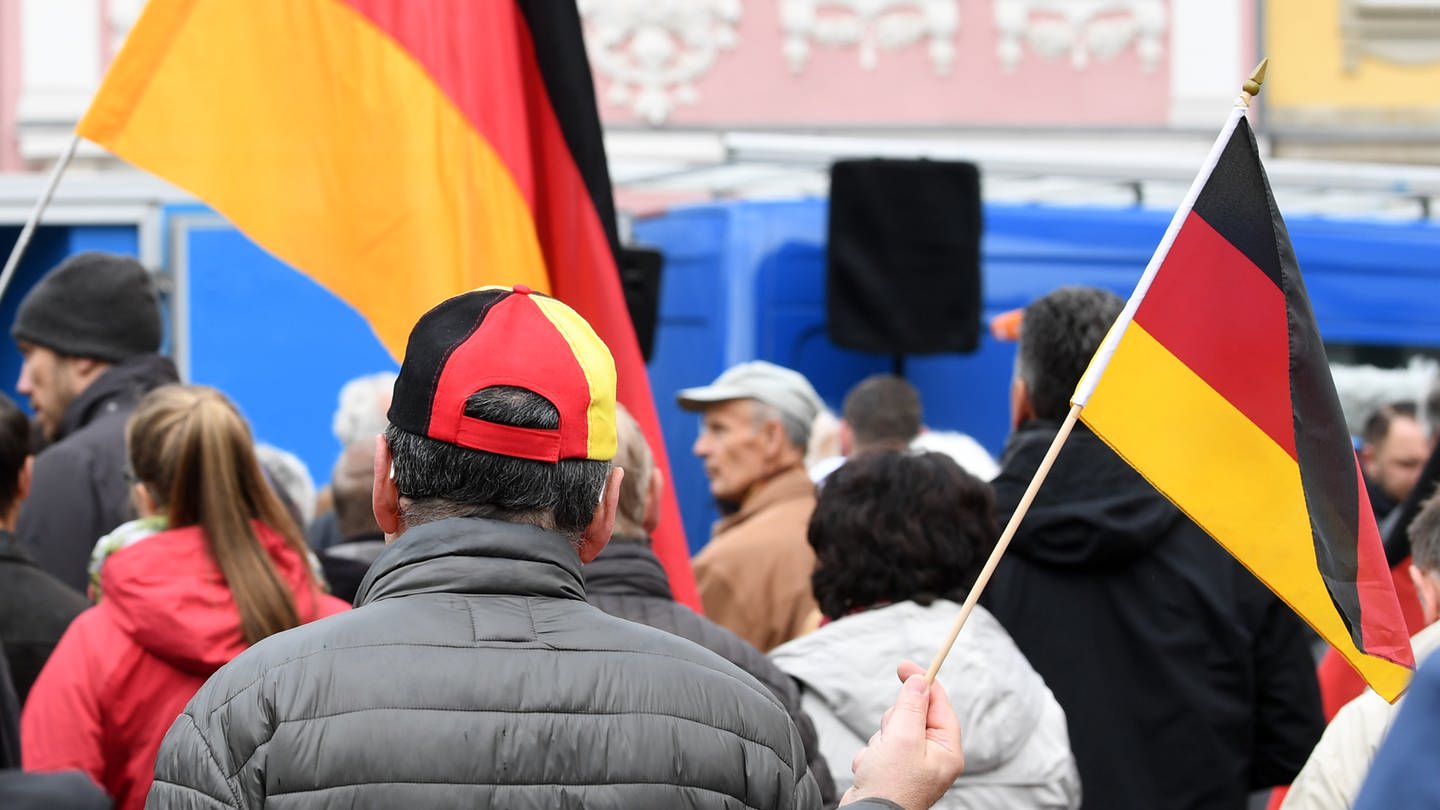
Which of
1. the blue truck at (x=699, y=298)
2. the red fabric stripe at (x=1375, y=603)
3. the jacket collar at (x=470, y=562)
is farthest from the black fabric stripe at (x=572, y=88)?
the blue truck at (x=699, y=298)

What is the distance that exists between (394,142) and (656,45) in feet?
35.2

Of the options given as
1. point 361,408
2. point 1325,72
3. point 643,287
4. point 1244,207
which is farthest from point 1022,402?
point 1325,72

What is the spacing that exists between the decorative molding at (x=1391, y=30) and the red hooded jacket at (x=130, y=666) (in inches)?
538

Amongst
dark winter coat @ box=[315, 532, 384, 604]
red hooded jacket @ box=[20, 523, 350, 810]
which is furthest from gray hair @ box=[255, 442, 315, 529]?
red hooded jacket @ box=[20, 523, 350, 810]

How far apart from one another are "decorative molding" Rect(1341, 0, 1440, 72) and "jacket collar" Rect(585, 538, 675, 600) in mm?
13461

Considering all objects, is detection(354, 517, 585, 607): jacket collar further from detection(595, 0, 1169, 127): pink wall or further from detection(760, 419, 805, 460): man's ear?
detection(595, 0, 1169, 127): pink wall

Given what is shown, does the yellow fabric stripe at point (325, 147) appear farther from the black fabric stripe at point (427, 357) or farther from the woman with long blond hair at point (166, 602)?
the black fabric stripe at point (427, 357)

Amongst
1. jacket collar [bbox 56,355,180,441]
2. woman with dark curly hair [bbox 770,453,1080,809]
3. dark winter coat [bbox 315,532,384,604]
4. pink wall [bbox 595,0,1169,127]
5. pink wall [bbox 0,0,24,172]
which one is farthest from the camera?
pink wall [bbox 595,0,1169,127]

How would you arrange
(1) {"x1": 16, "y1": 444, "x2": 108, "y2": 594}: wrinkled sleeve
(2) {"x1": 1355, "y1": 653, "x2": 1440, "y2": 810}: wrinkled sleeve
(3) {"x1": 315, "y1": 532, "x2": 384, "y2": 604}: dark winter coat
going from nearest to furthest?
1. (2) {"x1": 1355, "y1": 653, "x2": 1440, "y2": 810}: wrinkled sleeve
2. (3) {"x1": 315, "y1": 532, "x2": 384, "y2": 604}: dark winter coat
3. (1) {"x1": 16, "y1": 444, "x2": 108, "y2": 594}: wrinkled sleeve

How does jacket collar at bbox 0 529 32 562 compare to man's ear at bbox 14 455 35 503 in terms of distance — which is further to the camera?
man's ear at bbox 14 455 35 503

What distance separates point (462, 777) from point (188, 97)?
211cm

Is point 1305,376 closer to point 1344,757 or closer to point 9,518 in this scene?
point 1344,757

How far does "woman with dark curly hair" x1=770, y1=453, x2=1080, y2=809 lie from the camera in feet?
10.1

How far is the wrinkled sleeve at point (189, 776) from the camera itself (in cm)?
175
